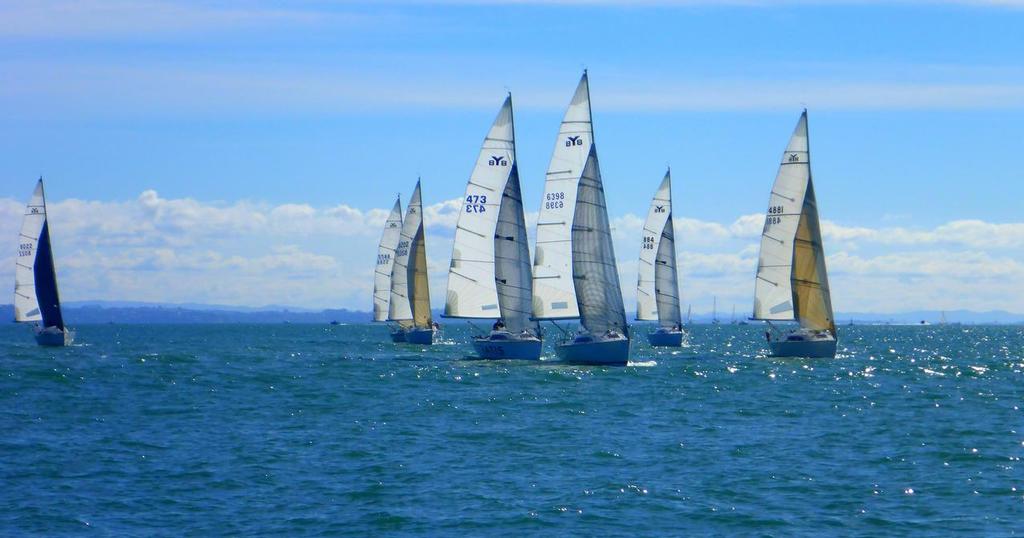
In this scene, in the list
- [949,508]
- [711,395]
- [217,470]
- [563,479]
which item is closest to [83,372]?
[711,395]

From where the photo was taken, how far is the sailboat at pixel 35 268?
72750 mm

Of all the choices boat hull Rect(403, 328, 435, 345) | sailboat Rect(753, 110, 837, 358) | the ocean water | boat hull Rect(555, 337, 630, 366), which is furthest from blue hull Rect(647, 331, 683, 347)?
the ocean water

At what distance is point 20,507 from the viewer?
79.4 ft

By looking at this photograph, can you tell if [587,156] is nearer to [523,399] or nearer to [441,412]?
[523,399]

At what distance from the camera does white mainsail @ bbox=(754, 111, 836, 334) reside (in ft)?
210

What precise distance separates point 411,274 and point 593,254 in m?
32.3

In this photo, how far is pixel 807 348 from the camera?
64.8 m

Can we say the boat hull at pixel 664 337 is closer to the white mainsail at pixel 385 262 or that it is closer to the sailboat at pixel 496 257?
the white mainsail at pixel 385 262

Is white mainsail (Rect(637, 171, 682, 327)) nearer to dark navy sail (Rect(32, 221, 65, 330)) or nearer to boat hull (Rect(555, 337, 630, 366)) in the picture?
boat hull (Rect(555, 337, 630, 366))

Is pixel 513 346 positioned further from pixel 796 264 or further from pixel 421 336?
pixel 421 336

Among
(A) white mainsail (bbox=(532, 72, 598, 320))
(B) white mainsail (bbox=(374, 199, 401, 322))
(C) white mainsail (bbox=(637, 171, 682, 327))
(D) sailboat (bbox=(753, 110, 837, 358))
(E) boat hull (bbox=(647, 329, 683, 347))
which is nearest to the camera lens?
(A) white mainsail (bbox=(532, 72, 598, 320))

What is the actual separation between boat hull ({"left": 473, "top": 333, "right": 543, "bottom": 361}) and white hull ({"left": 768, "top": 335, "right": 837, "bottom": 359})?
13.6m

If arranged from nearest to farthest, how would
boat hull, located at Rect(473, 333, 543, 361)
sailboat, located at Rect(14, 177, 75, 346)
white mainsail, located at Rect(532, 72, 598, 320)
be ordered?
white mainsail, located at Rect(532, 72, 598, 320) → boat hull, located at Rect(473, 333, 543, 361) → sailboat, located at Rect(14, 177, 75, 346)

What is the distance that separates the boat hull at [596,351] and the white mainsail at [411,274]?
98.1ft
